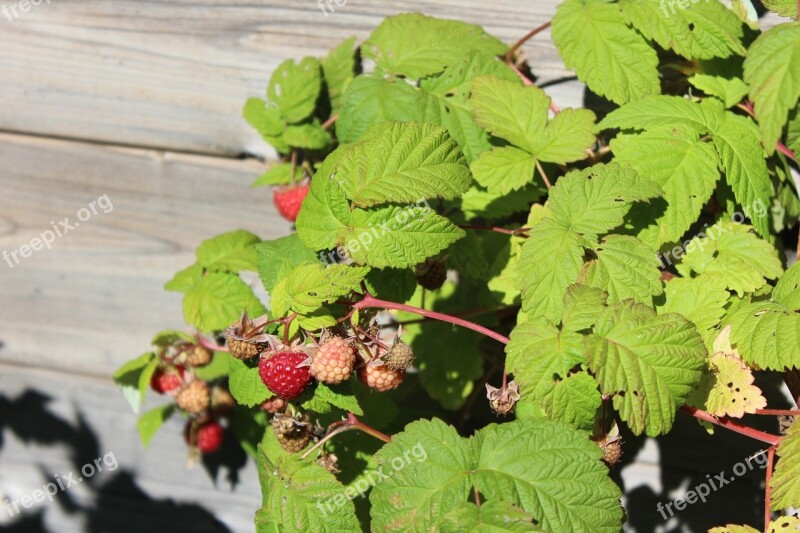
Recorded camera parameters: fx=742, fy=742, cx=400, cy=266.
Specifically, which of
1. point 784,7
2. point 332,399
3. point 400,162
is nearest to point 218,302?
point 332,399

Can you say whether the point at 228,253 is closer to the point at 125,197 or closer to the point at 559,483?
the point at 125,197

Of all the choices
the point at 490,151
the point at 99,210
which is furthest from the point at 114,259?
the point at 490,151

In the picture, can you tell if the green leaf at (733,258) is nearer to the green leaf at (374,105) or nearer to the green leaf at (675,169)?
the green leaf at (675,169)

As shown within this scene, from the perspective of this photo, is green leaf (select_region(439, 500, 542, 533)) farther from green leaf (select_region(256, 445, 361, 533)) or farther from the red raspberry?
the red raspberry

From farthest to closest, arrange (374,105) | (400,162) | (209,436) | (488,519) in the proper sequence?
(209,436)
(374,105)
(400,162)
(488,519)

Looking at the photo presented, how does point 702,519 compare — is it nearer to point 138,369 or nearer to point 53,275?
point 138,369

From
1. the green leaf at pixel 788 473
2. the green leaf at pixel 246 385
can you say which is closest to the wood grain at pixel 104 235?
the green leaf at pixel 246 385
